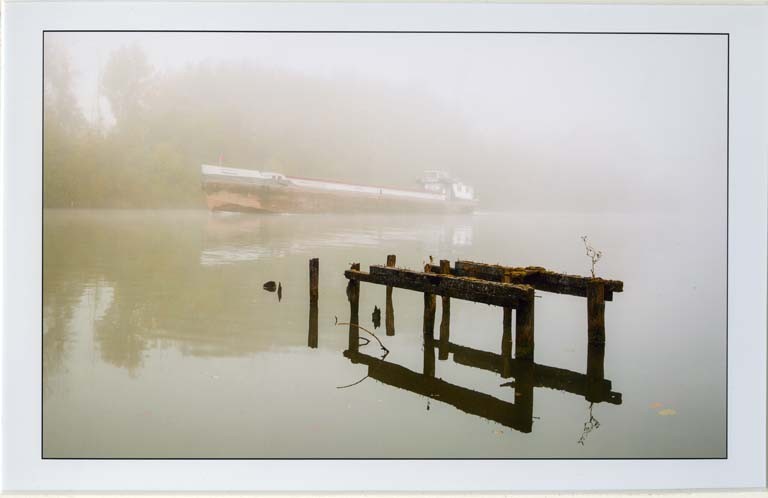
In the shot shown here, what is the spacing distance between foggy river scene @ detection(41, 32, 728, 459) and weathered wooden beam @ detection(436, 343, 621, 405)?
0.03 metres

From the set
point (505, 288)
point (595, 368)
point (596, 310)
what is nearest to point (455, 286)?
point (505, 288)

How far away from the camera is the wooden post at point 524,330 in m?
4.05

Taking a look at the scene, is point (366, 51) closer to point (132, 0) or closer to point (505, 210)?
point (132, 0)

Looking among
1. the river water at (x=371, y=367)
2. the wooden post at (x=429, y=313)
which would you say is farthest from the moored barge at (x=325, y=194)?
the wooden post at (x=429, y=313)

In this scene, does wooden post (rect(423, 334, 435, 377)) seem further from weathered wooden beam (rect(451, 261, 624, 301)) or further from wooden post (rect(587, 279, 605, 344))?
wooden post (rect(587, 279, 605, 344))

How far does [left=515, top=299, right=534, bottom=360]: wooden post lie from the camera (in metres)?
4.05

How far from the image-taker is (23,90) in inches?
147

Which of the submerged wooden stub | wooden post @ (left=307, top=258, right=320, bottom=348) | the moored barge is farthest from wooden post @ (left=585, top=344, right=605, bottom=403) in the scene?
the submerged wooden stub

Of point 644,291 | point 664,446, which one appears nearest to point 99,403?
point 664,446

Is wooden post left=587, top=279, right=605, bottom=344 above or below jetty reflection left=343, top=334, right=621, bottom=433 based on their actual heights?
above

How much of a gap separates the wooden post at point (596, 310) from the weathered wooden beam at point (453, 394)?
3.29 feet

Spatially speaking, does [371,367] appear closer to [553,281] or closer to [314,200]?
[553,281]

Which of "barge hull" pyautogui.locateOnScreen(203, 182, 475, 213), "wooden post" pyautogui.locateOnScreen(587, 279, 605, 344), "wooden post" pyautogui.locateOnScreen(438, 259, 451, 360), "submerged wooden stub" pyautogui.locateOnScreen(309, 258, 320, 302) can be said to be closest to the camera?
"wooden post" pyautogui.locateOnScreen(587, 279, 605, 344)

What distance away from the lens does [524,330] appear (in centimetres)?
412
